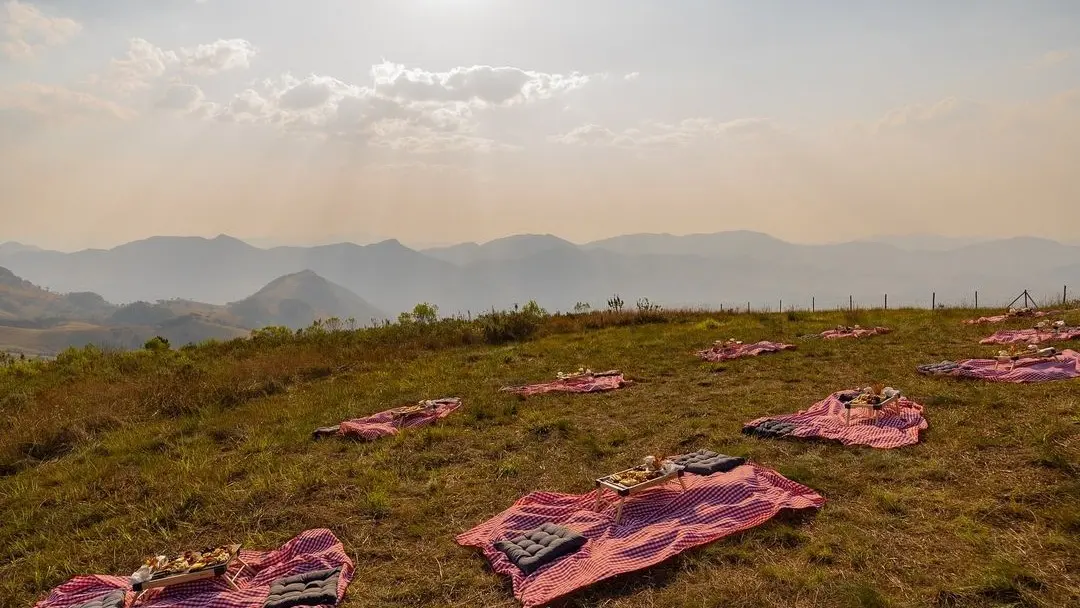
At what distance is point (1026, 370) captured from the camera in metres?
10.5

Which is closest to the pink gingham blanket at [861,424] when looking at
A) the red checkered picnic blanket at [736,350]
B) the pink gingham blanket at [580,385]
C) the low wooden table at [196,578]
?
the pink gingham blanket at [580,385]

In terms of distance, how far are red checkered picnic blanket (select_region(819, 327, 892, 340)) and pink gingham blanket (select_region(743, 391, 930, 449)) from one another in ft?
27.1

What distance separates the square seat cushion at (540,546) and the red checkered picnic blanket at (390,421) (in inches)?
→ 196

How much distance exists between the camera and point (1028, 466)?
6621 millimetres

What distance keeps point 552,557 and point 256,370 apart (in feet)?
43.3

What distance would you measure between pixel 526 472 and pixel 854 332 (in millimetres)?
13716

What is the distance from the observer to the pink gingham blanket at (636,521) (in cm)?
542

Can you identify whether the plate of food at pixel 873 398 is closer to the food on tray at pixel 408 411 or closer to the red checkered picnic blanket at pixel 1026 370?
the red checkered picnic blanket at pixel 1026 370

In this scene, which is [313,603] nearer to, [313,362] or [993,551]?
[993,551]

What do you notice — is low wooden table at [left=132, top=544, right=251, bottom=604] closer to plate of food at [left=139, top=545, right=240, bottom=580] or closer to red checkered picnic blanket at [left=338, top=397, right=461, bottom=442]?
plate of food at [left=139, top=545, right=240, bottom=580]

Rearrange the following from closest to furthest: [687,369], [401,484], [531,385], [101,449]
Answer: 1. [401,484]
2. [101,449]
3. [531,385]
4. [687,369]

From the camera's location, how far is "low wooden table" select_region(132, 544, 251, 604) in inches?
211

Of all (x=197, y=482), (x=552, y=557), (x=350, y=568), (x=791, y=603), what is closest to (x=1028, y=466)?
(x=791, y=603)

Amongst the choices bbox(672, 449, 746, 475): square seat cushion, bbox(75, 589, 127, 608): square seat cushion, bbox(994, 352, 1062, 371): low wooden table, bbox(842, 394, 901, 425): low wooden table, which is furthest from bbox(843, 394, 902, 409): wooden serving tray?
bbox(75, 589, 127, 608): square seat cushion
